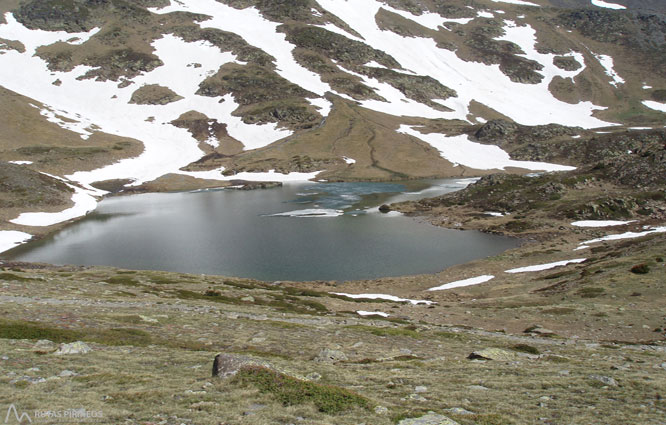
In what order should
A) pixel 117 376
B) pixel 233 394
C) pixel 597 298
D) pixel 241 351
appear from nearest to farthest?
pixel 233 394 → pixel 117 376 → pixel 241 351 → pixel 597 298

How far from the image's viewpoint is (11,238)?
8625 cm

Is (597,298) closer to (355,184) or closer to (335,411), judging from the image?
(335,411)

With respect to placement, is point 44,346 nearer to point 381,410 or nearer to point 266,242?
point 381,410

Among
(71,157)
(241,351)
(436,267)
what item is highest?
(71,157)

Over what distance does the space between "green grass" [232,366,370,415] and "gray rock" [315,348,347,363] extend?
645 centimetres

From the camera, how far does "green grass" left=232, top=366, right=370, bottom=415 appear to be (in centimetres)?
1283

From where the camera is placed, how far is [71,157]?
16775cm

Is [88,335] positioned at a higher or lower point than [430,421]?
lower

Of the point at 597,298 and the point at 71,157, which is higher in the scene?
the point at 71,157

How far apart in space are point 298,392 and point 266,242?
71.2m

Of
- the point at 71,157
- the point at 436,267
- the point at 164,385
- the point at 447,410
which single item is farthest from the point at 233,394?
the point at 71,157

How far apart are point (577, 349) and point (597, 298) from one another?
1834 centimetres

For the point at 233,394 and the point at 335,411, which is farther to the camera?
the point at 233,394

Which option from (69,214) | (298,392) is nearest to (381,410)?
(298,392)
